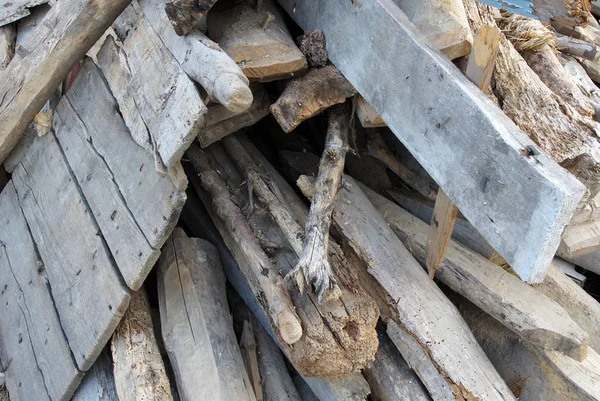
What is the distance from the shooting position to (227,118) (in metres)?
2.77

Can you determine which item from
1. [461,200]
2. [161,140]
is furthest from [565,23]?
[161,140]

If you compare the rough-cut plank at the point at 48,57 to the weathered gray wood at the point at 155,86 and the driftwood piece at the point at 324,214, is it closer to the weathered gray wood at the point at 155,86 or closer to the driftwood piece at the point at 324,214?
the weathered gray wood at the point at 155,86

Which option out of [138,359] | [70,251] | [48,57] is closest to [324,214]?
[138,359]

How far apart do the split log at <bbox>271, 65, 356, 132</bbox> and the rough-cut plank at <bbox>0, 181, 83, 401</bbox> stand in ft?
4.83

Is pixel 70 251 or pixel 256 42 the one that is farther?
pixel 70 251

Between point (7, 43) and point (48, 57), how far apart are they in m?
1.05

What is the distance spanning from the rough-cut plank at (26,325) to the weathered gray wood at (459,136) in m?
1.82

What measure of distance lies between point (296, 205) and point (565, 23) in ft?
4.46

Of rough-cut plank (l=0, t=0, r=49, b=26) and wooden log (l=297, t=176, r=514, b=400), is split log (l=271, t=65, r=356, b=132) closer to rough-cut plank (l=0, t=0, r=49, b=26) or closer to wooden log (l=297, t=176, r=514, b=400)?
wooden log (l=297, t=176, r=514, b=400)

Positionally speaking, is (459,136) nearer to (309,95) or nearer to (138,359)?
(309,95)

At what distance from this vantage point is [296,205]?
2.89 m

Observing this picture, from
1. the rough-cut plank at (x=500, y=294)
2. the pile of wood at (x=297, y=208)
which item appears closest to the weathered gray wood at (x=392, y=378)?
the pile of wood at (x=297, y=208)

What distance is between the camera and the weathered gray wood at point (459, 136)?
173 cm

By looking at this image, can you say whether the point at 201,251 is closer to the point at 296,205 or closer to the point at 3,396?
the point at 296,205
